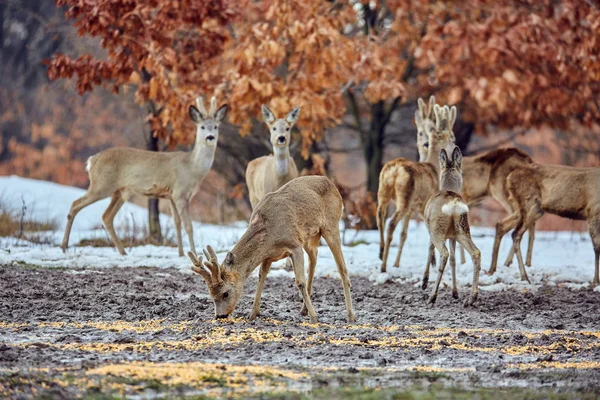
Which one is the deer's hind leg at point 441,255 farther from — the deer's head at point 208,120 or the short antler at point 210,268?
the deer's head at point 208,120

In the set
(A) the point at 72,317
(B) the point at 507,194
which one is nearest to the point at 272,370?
(A) the point at 72,317

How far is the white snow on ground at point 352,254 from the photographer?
499 inches

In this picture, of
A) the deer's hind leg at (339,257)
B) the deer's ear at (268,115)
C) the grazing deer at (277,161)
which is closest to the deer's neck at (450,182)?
the deer's hind leg at (339,257)

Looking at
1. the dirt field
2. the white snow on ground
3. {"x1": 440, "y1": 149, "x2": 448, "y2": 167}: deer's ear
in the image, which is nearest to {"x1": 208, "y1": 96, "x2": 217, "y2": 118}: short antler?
the white snow on ground

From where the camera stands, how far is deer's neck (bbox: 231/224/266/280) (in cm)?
874

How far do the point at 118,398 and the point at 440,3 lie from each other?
49.4 feet

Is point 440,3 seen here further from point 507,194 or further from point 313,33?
point 507,194

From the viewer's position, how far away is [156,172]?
14.4 metres

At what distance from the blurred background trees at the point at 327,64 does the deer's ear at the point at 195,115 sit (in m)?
0.82

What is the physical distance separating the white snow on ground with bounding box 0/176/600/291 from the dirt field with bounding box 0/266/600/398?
2.41 feet

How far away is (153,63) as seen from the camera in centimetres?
1504

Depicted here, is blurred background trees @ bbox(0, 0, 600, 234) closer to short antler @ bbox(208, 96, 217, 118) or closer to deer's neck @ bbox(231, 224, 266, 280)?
short antler @ bbox(208, 96, 217, 118)

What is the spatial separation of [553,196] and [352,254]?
3.23 metres

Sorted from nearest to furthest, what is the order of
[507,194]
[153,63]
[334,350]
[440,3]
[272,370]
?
[272,370] → [334,350] → [507,194] → [153,63] → [440,3]
